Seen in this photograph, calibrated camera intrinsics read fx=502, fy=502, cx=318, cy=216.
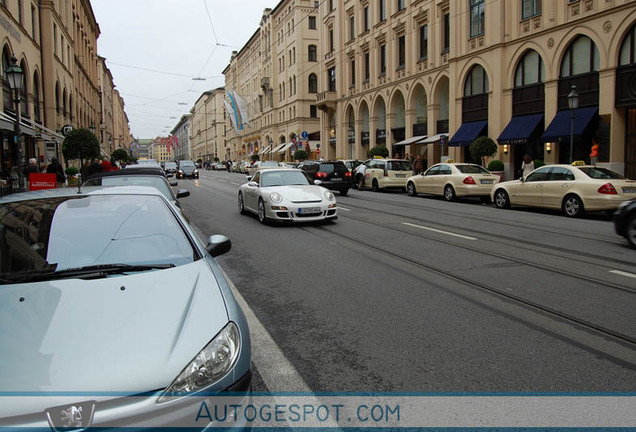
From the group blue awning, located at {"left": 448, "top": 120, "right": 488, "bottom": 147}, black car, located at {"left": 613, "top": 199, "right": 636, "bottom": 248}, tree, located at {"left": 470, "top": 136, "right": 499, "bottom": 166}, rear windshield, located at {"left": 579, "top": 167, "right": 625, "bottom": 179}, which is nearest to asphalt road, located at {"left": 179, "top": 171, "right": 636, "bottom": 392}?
black car, located at {"left": 613, "top": 199, "right": 636, "bottom": 248}

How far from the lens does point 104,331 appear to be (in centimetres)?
250

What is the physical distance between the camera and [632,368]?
3.91m

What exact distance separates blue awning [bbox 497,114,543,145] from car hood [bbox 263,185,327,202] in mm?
16008

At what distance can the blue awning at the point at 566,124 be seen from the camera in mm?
21567

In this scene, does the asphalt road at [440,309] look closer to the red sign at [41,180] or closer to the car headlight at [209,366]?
the car headlight at [209,366]

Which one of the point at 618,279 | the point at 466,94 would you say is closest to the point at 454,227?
the point at 618,279

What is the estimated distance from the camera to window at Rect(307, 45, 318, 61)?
65.6 metres

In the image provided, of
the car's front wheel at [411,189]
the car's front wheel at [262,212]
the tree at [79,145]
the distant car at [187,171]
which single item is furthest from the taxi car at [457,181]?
the distant car at [187,171]

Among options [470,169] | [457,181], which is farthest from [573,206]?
[470,169]

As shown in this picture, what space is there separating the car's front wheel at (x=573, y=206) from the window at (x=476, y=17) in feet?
57.3

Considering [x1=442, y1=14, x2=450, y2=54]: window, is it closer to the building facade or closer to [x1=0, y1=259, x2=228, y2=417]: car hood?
the building facade

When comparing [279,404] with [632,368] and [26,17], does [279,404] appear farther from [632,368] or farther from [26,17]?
[26,17]

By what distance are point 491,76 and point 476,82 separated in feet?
6.32

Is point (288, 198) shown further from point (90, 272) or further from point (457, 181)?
point (457, 181)
